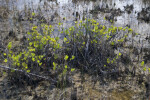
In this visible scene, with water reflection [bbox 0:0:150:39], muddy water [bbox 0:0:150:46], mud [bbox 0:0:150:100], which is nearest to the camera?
mud [bbox 0:0:150:100]

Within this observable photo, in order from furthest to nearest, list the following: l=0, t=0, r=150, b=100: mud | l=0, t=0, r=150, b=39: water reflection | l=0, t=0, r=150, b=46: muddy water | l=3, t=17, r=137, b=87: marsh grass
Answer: l=0, t=0, r=150, b=39: water reflection < l=0, t=0, r=150, b=46: muddy water < l=3, t=17, r=137, b=87: marsh grass < l=0, t=0, r=150, b=100: mud

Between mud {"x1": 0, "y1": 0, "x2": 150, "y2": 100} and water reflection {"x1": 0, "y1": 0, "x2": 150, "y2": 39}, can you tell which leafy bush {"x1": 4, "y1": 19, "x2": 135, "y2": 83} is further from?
water reflection {"x1": 0, "y1": 0, "x2": 150, "y2": 39}

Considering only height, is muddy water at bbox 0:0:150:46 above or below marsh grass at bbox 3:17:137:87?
above

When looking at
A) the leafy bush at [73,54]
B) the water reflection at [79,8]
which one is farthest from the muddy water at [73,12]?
the leafy bush at [73,54]

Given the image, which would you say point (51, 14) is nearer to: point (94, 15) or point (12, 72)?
point (94, 15)

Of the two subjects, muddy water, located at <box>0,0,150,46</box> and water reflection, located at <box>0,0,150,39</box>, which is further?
water reflection, located at <box>0,0,150,39</box>

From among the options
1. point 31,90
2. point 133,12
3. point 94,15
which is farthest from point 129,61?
point 133,12

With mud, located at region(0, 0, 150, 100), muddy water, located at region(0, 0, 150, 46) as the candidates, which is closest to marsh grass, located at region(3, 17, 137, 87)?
mud, located at region(0, 0, 150, 100)

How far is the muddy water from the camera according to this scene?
556 cm

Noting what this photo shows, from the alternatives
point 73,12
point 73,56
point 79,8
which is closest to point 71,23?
A: point 73,12

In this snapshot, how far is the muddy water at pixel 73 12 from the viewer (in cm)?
556

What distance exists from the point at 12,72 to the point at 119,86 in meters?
1.91

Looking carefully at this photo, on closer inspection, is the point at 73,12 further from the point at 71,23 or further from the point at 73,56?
the point at 73,56

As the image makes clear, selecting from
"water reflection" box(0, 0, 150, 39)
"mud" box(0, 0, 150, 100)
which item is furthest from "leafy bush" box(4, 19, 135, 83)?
"water reflection" box(0, 0, 150, 39)
